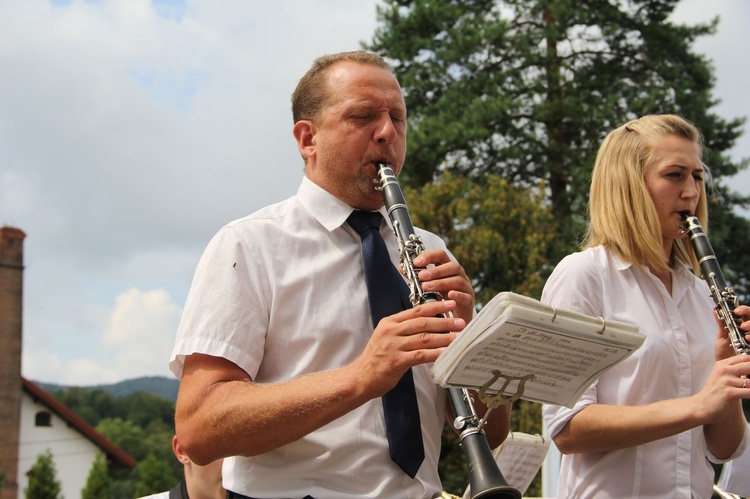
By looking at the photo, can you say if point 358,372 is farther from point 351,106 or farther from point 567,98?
point 567,98

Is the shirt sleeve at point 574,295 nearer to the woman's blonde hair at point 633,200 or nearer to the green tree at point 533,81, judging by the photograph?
the woman's blonde hair at point 633,200

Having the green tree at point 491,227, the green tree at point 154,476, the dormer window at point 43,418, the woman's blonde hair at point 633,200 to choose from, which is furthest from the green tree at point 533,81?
the dormer window at point 43,418

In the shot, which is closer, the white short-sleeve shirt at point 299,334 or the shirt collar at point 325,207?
the white short-sleeve shirt at point 299,334

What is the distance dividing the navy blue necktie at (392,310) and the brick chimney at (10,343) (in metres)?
43.9

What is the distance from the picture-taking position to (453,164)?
24312 mm

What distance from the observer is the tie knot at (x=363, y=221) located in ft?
10.00

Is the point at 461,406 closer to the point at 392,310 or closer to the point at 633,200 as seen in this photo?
the point at 392,310

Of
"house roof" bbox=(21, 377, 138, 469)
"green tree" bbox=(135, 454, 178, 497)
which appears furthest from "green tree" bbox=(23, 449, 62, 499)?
"house roof" bbox=(21, 377, 138, 469)

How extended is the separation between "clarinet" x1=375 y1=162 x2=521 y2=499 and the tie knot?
4.5 inches

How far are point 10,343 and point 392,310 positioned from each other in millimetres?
44214

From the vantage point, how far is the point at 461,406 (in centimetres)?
261

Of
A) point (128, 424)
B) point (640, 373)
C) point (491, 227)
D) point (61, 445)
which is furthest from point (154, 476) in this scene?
point (640, 373)

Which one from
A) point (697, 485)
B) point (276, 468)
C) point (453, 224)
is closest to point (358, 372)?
point (276, 468)

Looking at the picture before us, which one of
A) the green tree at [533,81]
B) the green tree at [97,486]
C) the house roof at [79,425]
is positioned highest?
the green tree at [533,81]
